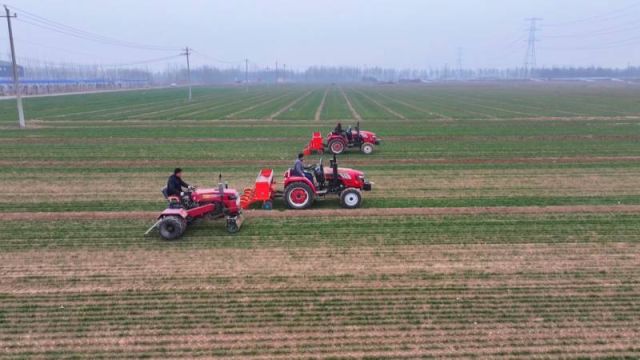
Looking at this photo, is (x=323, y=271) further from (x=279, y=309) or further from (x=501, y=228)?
(x=501, y=228)

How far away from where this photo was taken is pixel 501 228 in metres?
11.4

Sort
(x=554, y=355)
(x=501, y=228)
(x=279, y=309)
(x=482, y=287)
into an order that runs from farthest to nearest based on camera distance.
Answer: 1. (x=501, y=228)
2. (x=482, y=287)
3. (x=279, y=309)
4. (x=554, y=355)

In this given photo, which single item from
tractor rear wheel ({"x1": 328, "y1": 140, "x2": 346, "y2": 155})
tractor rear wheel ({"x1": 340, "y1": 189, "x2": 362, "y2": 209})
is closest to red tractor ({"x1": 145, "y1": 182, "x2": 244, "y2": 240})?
tractor rear wheel ({"x1": 340, "y1": 189, "x2": 362, "y2": 209})

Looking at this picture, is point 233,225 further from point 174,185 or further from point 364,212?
point 364,212

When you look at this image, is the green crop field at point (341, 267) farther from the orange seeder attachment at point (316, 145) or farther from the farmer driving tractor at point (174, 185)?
the orange seeder attachment at point (316, 145)

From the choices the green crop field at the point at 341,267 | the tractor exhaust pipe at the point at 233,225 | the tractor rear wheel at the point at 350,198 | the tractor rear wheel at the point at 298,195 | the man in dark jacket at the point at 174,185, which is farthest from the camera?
the tractor rear wheel at the point at 350,198

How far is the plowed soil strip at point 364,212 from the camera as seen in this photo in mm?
12336

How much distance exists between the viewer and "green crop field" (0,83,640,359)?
6938mm

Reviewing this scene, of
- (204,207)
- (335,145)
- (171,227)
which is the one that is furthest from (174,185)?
(335,145)

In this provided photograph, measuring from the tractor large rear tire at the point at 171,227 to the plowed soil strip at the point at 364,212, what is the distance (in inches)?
69.5

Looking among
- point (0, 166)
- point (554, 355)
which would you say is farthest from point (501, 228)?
point (0, 166)

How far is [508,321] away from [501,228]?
432cm

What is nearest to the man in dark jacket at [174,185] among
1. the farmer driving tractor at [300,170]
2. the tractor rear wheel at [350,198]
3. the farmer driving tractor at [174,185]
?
the farmer driving tractor at [174,185]

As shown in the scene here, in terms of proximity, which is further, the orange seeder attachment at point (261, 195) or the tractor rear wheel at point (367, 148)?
the tractor rear wheel at point (367, 148)
